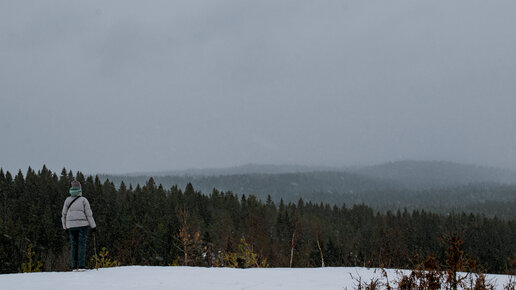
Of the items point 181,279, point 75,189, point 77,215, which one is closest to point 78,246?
point 77,215

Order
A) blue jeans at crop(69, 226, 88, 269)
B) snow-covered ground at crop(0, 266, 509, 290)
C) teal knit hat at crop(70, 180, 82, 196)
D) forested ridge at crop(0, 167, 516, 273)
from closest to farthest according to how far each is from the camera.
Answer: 1. snow-covered ground at crop(0, 266, 509, 290)
2. blue jeans at crop(69, 226, 88, 269)
3. teal knit hat at crop(70, 180, 82, 196)
4. forested ridge at crop(0, 167, 516, 273)

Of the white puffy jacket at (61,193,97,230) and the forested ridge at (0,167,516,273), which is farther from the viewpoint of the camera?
the forested ridge at (0,167,516,273)

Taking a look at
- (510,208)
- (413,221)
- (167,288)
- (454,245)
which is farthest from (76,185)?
(510,208)

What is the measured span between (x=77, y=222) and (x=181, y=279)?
3987mm

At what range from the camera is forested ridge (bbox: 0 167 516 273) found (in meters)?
58.5

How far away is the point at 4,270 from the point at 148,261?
66.3 ft

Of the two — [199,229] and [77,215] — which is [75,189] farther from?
[199,229]

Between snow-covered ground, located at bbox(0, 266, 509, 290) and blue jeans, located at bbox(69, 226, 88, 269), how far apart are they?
513 mm

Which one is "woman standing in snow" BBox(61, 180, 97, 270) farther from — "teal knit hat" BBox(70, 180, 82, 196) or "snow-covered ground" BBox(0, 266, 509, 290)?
"snow-covered ground" BBox(0, 266, 509, 290)

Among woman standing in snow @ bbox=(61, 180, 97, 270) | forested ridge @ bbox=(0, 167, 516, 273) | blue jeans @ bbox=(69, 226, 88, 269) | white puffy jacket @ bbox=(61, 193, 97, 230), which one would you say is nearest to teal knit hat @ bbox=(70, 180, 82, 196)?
woman standing in snow @ bbox=(61, 180, 97, 270)

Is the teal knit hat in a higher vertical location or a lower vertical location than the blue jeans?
higher

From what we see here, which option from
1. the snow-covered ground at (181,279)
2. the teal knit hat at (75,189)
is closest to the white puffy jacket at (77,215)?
the teal knit hat at (75,189)

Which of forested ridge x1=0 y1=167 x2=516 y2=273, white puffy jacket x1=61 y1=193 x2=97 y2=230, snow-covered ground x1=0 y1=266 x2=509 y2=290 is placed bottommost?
forested ridge x1=0 y1=167 x2=516 y2=273

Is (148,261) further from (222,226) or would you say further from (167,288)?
(167,288)
